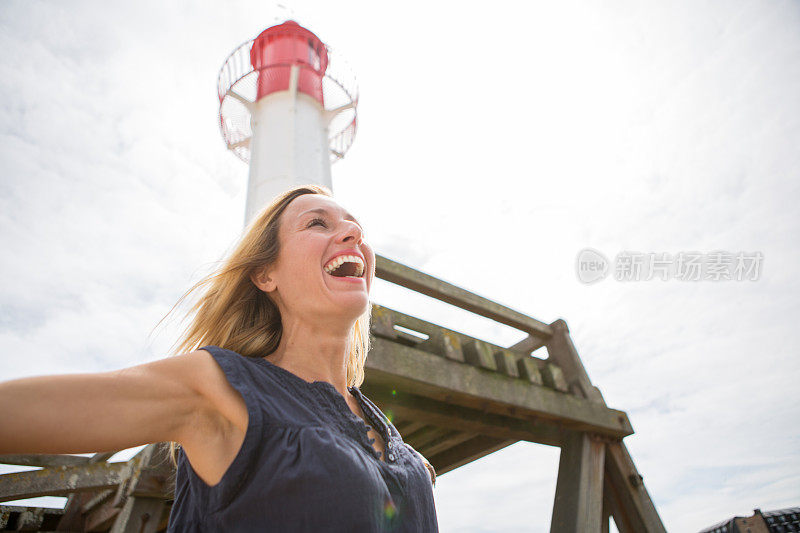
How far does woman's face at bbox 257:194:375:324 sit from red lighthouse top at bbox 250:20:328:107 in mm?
8725

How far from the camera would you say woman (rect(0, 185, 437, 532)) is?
0.89m

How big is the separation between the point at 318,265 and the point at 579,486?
2.77m

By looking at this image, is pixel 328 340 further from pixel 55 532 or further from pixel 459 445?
pixel 55 532

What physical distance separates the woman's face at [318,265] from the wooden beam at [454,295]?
1613mm

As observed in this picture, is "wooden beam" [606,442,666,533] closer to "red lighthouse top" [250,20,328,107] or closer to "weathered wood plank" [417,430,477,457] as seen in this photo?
"weathered wood plank" [417,430,477,457]

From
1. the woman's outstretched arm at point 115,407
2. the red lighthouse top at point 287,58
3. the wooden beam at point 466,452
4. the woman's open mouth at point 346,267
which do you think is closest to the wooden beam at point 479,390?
the wooden beam at point 466,452

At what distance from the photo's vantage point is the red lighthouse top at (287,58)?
32.6ft

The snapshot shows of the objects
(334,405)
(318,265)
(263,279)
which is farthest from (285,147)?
(334,405)

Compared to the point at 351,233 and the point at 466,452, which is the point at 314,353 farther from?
the point at 466,452

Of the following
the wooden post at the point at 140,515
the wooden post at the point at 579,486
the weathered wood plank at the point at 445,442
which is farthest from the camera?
the weathered wood plank at the point at 445,442

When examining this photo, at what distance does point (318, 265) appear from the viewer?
1568 mm

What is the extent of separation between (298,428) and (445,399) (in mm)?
2166

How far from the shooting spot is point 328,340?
5.15 ft

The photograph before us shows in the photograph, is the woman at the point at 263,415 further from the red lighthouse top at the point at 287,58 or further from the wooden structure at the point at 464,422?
the red lighthouse top at the point at 287,58
